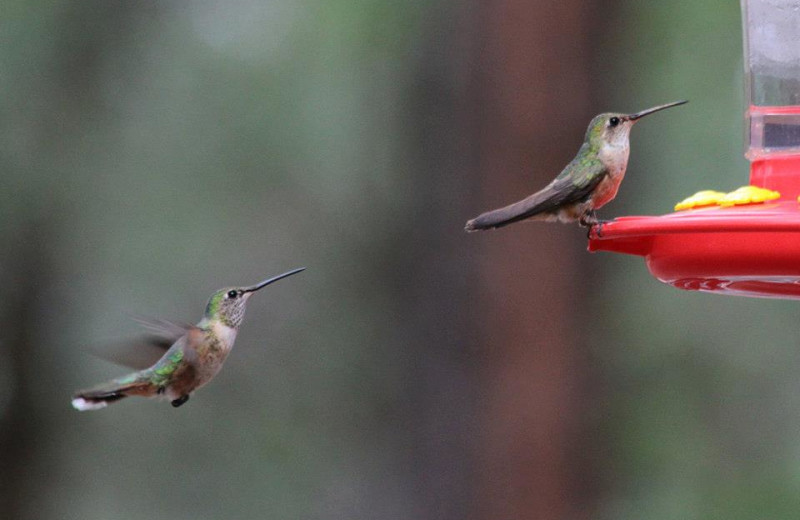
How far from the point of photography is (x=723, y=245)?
263 centimetres

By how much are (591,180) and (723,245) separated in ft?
3.53

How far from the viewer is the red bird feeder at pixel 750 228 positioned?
2.56 metres

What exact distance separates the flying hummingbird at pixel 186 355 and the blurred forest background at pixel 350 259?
2.43 m

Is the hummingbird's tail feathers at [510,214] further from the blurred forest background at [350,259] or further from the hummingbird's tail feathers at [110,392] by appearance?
the blurred forest background at [350,259]

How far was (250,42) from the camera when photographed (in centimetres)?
839

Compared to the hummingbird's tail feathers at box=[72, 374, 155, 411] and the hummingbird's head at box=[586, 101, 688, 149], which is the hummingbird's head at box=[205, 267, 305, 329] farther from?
the hummingbird's head at box=[586, 101, 688, 149]

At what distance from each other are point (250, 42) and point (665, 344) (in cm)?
373

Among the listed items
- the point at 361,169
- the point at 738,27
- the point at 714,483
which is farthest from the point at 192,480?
the point at 738,27

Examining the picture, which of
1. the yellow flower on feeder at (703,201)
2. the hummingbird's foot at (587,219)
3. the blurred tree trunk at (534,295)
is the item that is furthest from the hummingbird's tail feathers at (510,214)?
the blurred tree trunk at (534,295)

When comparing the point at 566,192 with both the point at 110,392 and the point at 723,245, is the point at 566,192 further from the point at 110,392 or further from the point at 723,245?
the point at 110,392

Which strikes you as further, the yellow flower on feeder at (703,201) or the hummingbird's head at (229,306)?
the hummingbird's head at (229,306)

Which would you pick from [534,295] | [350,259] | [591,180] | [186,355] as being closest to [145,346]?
[186,355]

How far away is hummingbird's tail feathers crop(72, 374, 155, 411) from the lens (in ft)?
12.4

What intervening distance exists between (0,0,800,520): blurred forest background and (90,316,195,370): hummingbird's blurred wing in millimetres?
2506
